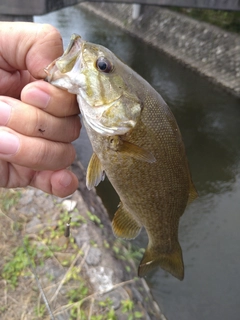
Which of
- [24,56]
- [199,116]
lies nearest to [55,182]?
[24,56]

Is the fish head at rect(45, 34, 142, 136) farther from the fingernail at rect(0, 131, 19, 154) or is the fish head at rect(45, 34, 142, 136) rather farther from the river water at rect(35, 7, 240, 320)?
the river water at rect(35, 7, 240, 320)

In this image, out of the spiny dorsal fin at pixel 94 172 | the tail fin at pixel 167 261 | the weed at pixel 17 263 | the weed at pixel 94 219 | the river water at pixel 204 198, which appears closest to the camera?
the spiny dorsal fin at pixel 94 172

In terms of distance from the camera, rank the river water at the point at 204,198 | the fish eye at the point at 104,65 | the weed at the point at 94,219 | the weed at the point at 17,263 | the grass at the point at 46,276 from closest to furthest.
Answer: the fish eye at the point at 104,65 → the grass at the point at 46,276 → the weed at the point at 17,263 → the weed at the point at 94,219 → the river water at the point at 204,198

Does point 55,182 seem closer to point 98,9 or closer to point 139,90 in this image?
point 139,90

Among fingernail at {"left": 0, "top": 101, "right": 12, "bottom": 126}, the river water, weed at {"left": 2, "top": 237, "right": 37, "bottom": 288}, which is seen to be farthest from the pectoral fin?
the river water

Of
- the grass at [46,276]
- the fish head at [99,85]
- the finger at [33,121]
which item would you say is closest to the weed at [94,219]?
the grass at [46,276]

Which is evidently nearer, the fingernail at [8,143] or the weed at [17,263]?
the fingernail at [8,143]

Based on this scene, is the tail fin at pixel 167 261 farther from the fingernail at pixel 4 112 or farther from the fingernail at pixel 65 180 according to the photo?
the fingernail at pixel 4 112
